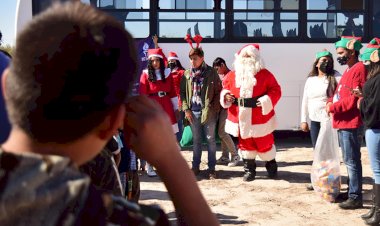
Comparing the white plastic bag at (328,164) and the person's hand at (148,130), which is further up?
the person's hand at (148,130)

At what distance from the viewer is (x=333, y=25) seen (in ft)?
34.4

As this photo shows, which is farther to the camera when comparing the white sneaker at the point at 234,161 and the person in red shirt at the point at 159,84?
the white sneaker at the point at 234,161

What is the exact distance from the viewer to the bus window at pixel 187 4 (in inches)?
402

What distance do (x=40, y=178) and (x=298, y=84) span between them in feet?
32.6

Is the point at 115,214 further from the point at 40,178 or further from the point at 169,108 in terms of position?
the point at 169,108

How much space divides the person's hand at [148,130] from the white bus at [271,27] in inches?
369

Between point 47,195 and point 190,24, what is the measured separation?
973 cm

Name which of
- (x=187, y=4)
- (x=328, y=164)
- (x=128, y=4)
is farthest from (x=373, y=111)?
(x=128, y=4)

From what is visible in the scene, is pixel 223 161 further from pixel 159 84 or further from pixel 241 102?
pixel 159 84

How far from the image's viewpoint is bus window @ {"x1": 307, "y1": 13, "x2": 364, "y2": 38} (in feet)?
34.2

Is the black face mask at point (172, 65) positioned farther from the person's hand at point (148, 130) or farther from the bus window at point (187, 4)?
the person's hand at point (148, 130)

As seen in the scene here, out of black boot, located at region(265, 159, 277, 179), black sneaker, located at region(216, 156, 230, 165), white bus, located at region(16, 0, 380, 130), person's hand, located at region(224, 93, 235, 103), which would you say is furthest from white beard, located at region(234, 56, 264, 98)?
white bus, located at region(16, 0, 380, 130)

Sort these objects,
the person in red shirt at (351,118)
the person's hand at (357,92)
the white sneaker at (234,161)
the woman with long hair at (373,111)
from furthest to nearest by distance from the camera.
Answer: the white sneaker at (234,161) → the person in red shirt at (351,118) → the person's hand at (357,92) → the woman with long hair at (373,111)

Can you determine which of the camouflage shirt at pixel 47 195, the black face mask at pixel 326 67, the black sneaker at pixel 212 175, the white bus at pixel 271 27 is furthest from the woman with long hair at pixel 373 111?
the white bus at pixel 271 27
